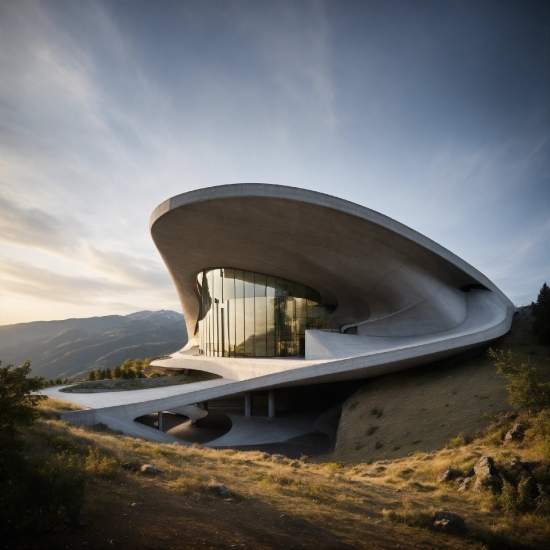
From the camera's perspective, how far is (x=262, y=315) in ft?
91.8

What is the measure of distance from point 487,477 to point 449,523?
223 centimetres

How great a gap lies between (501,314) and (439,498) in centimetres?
1562

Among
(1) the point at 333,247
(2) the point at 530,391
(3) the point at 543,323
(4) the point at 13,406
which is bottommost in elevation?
(2) the point at 530,391

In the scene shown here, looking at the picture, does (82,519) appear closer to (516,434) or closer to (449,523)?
(449,523)

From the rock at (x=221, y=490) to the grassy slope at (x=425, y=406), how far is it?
6.65m

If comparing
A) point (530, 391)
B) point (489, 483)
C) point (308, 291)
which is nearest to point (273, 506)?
point (489, 483)

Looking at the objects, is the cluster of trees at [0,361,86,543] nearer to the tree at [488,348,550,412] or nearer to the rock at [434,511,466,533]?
the rock at [434,511,466,533]

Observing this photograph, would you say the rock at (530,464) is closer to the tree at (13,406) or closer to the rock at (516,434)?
the rock at (516,434)

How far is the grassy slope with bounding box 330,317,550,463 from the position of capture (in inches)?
444

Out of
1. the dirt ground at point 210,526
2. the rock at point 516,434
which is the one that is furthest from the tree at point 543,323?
the dirt ground at point 210,526

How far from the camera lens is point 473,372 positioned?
15578 millimetres

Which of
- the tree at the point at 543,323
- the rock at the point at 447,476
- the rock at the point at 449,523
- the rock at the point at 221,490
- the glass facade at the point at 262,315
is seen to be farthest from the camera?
the glass facade at the point at 262,315

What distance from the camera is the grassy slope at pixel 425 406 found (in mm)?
11273

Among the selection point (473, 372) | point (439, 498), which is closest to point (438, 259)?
point (473, 372)
